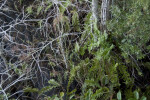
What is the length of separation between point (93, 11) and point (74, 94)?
0.71 m

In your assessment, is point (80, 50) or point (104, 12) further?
point (80, 50)

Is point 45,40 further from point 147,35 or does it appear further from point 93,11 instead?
point 147,35

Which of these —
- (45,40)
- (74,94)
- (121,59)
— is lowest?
(74,94)

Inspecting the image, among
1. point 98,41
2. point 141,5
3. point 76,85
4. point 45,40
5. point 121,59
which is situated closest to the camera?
point 141,5

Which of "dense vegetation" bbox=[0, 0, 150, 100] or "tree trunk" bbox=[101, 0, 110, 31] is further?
"tree trunk" bbox=[101, 0, 110, 31]

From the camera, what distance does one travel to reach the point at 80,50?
1.56 meters

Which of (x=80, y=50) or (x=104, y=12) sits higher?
(x=104, y=12)

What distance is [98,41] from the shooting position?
137 cm

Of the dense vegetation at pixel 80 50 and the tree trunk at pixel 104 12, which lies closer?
the dense vegetation at pixel 80 50

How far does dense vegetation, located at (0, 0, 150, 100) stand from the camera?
50.6 inches

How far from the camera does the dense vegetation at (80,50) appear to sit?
1.29 meters

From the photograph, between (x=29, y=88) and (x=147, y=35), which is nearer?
(x=147, y=35)

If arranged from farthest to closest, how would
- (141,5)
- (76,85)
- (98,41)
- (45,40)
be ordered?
1. (45,40)
2. (76,85)
3. (98,41)
4. (141,5)

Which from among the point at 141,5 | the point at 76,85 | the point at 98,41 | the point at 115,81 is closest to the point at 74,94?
the point at 76,85
